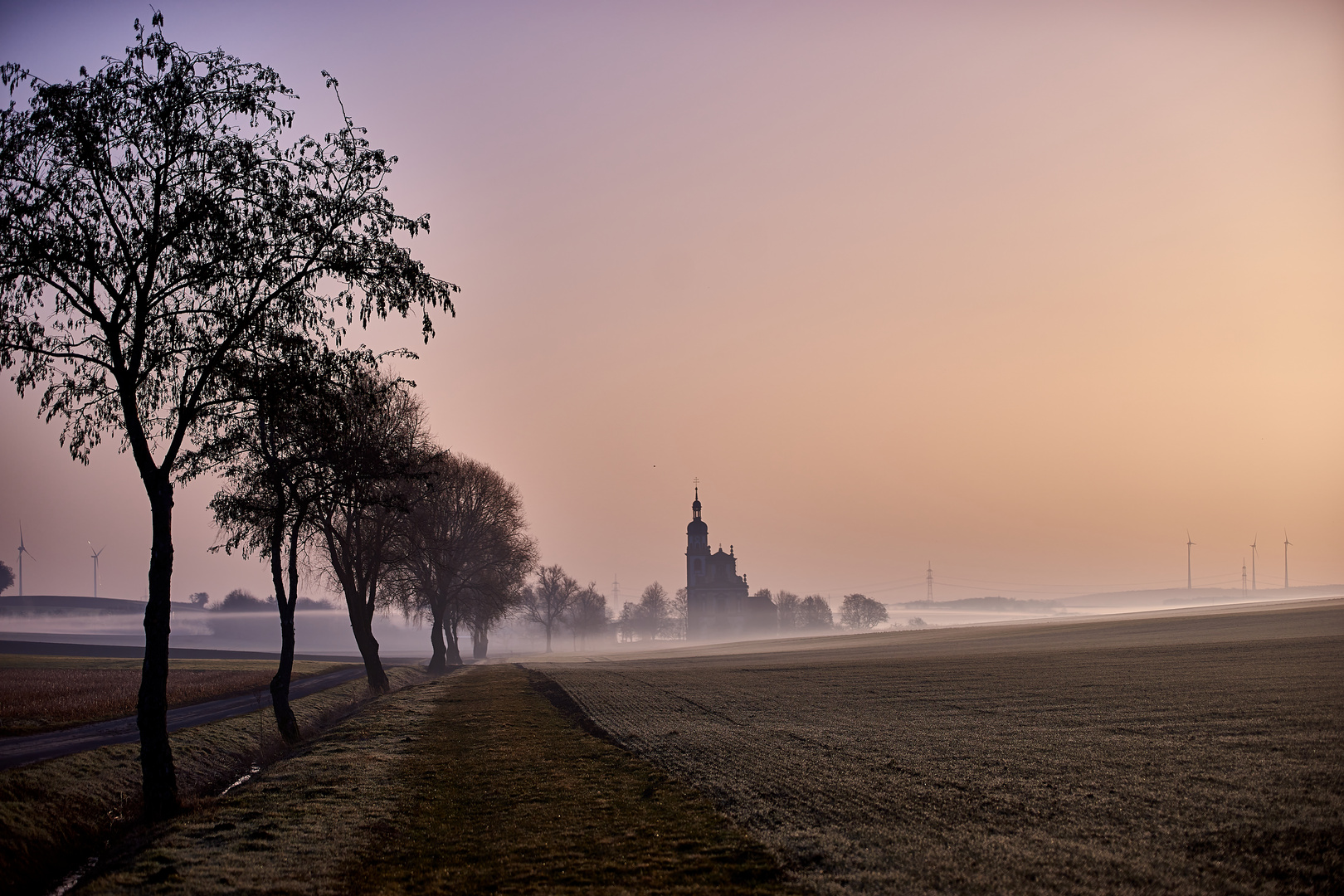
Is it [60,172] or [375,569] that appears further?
[375,569]

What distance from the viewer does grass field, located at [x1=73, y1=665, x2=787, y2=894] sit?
12.3 meters

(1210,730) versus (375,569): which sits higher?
(375,569)

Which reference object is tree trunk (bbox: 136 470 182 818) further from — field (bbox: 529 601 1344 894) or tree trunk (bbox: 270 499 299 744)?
field (bbox: 529 601 1344 894)

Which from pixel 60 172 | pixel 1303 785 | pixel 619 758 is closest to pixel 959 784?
pixel 1303 785

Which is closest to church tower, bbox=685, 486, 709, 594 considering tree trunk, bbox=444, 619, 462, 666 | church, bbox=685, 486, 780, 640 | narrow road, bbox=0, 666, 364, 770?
church, bbox=685, 486, 780, 640

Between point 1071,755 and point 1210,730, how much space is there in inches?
201

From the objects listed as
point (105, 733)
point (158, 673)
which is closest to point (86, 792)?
point (158, 673)

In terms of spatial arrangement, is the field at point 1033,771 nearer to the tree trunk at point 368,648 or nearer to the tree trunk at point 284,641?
the tree trunk at point 284,641

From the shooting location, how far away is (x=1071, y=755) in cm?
2017

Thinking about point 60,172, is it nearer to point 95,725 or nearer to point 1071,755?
point 95,725

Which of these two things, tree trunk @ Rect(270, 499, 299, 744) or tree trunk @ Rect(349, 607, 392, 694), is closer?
tree trunk @ Rect(270, 499, 299, 744)

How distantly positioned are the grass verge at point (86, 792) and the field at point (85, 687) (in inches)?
270

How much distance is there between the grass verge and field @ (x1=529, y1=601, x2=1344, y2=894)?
36.2 ft

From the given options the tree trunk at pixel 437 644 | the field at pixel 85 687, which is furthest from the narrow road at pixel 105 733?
the tree trunk at pixel 437 644
